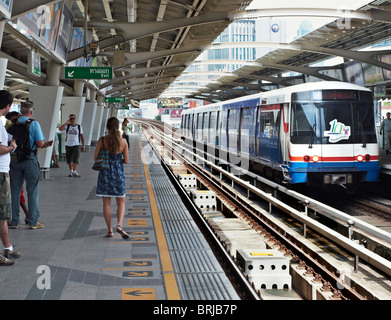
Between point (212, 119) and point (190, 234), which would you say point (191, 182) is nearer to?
point (190, 234)

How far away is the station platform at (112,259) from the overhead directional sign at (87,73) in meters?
6.83

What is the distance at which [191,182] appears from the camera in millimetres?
16156

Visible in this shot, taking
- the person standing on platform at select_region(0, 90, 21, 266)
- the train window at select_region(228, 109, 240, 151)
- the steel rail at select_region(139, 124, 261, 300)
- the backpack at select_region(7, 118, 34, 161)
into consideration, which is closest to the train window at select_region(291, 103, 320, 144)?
the steel rail at select_region(139, 124, 261, 300)

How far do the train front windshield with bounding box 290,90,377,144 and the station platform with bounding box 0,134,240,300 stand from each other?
368 cm

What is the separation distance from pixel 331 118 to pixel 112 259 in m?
7.99

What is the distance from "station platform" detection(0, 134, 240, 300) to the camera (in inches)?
224

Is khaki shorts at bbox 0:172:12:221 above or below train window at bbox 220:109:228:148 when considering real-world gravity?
below

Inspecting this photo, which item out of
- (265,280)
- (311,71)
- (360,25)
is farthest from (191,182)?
(311,71)

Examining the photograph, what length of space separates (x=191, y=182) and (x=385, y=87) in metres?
13.1

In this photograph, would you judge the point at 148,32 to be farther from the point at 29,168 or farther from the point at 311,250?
the point at 311,250

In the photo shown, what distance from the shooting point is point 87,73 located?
18.1 meters

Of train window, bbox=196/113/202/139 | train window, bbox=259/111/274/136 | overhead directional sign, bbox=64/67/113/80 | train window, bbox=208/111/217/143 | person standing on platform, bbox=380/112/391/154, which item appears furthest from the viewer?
train window, bbox=196/113/202/139

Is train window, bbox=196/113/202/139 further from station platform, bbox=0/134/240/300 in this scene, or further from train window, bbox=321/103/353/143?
station platform, bbox=0/134/240/300

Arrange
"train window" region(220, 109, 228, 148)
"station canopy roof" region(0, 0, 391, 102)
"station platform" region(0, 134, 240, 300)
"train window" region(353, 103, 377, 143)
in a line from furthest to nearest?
"train window" region(220, 109, 228, 148) < "station canopy roof" region(0, 0, 391, 102) < "train window" region(353, 103, 377, 143) < "station platform" region(0, 134, 240, 300)
